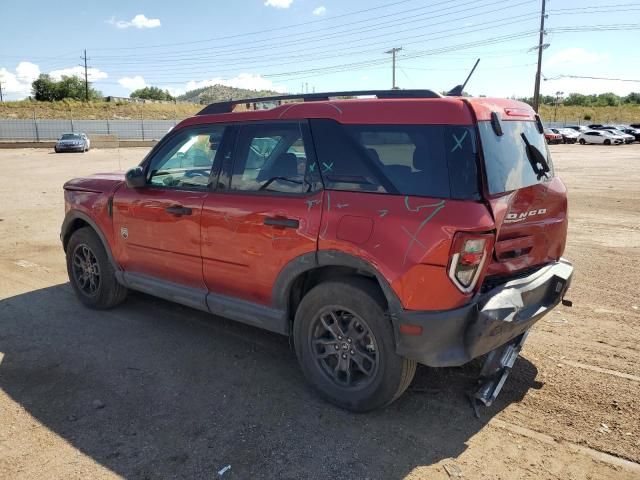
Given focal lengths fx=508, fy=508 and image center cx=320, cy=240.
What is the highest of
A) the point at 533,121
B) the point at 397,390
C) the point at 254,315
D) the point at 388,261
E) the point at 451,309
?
the point at 533,121

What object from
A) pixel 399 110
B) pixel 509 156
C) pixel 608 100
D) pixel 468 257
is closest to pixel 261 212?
pixel 399 110

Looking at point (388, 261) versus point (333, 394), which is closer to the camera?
point (388, 261)

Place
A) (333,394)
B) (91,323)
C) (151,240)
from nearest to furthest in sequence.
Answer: (333,394)
(151,240)
(91,323)

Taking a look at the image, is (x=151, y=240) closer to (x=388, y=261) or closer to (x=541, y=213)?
(x=388, y=261)

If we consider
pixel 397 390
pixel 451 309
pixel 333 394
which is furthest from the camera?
pixel 333 394

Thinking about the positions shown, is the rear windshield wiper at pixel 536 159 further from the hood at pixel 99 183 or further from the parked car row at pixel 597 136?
the parked car row at pixel 597 136

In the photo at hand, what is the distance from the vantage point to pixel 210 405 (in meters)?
3.38

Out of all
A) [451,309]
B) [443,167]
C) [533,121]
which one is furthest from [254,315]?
[533,121]

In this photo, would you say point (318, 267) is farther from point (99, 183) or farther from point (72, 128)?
point (72, 128)

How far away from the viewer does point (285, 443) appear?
9.75 feet

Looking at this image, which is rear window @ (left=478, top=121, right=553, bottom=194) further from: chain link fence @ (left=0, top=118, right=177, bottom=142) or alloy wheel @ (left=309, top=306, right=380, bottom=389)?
chain link fence @ (left=0, top=118, right=177, bottom=142)

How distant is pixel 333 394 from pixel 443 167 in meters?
1.62

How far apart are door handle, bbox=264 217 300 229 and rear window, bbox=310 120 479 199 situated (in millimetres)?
326

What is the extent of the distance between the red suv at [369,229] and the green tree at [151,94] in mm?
122076
